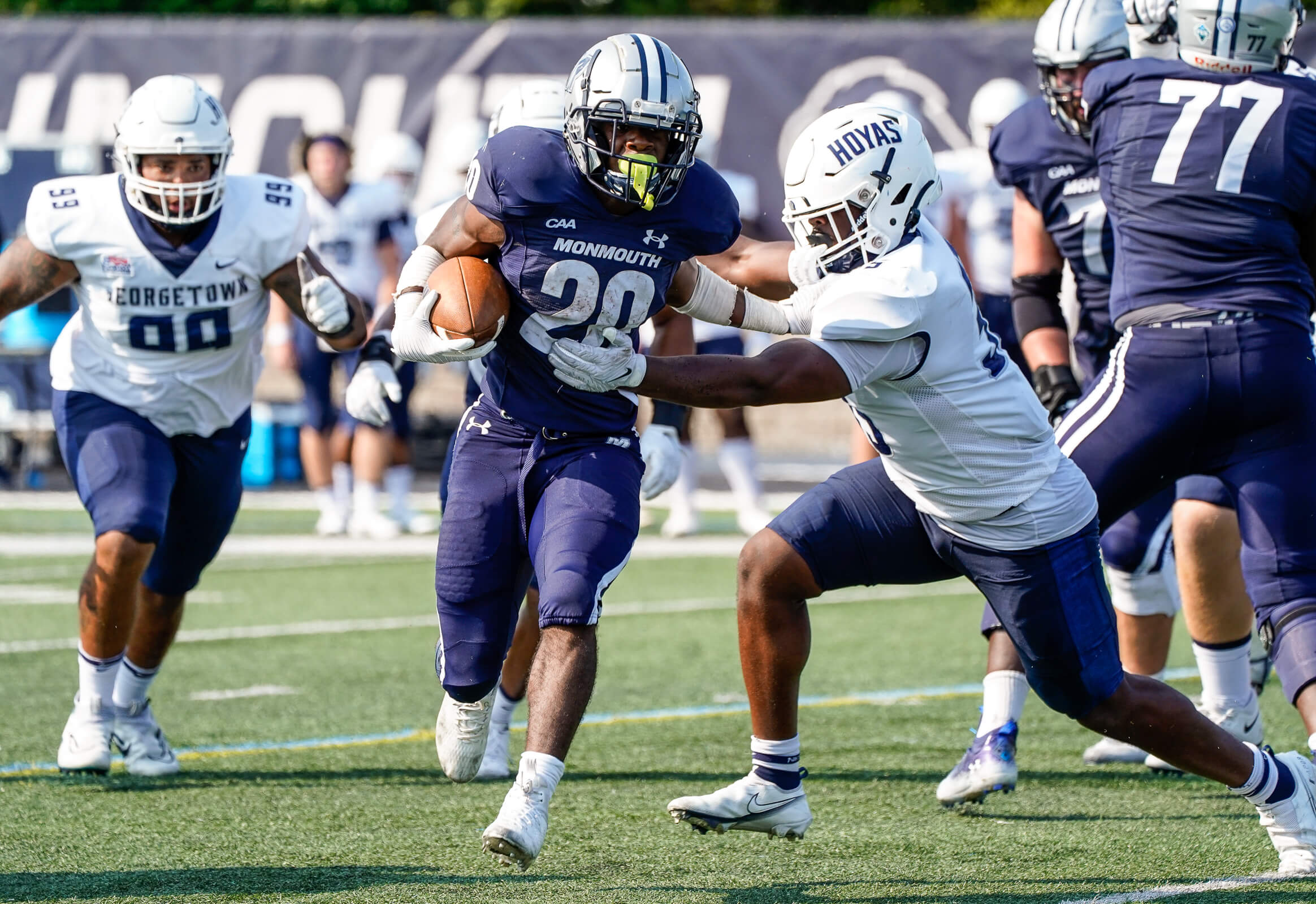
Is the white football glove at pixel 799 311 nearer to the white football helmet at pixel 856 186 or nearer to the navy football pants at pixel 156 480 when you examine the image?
the white football helmet at pixel 856 186

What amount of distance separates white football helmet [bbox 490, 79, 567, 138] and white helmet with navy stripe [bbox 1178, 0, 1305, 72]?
60.0 inches

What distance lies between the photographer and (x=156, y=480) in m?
4.59

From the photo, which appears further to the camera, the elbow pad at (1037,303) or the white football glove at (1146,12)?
the elbow pad at (1037,303)

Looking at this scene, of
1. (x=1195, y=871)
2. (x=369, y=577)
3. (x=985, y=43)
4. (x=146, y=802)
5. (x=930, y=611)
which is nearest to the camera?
(x=1195, y=871)

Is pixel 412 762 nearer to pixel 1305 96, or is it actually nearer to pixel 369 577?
pixel 1305 96

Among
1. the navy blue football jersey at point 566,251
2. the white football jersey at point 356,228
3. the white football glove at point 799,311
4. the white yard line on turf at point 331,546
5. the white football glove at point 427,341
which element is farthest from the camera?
the white football jersey at point 356,228

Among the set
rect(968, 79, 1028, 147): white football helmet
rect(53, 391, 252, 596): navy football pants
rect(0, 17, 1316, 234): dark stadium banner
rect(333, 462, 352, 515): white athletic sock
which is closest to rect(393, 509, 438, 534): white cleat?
rect(333, 462, 352, 515): white athletic sock

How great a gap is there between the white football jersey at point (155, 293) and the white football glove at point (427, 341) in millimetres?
1328

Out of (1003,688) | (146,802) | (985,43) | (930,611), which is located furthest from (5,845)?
(985,43)

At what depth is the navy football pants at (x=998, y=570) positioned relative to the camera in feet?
11.6

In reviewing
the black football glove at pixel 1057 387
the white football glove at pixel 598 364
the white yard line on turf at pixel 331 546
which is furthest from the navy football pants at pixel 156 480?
the white yard line on turf at pixel 331 546

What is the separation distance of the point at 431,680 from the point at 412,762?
4.19ft

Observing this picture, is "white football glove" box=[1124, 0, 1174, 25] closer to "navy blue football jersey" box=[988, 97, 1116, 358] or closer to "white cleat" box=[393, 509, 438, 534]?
"navy blue football jersey" box=[988, 97, 1116, 358]

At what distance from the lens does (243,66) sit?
1305 centimetres
